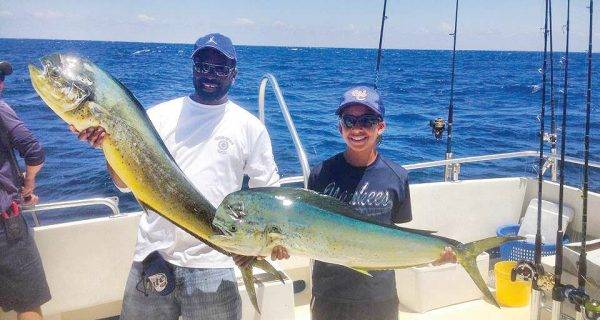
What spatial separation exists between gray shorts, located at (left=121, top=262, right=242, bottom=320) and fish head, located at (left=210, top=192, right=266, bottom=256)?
601 mm

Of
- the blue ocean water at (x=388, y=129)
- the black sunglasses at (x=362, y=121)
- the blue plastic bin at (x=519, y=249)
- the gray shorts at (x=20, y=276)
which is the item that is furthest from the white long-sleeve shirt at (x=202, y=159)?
the blue plastic bin at (x=519, y=249)

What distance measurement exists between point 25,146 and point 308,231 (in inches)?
89.3

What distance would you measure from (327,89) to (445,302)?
2388cm

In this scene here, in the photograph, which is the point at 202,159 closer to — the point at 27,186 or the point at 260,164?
the point at 260,164

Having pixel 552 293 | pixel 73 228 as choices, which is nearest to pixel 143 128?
pixel 73 228

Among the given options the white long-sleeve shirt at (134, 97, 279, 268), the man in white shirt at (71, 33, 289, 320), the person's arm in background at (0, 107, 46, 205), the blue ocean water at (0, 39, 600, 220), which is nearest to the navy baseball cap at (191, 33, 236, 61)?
the man in white shirt at (71, 33, 289, 320)

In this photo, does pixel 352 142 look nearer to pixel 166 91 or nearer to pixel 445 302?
pixel 445 302

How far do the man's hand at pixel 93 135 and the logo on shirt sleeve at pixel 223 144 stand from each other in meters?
0.74

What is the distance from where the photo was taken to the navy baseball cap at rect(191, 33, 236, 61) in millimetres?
2152

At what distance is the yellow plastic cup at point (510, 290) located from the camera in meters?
3.96

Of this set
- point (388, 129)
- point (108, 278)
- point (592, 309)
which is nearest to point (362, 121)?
point (592, 309)

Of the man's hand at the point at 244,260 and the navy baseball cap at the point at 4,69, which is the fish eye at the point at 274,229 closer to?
the man's hand at the point at 244,260

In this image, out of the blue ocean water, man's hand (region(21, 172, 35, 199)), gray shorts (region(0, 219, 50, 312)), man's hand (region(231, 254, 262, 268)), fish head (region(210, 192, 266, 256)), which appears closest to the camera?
fish head (region(210, 192, 266, 256))

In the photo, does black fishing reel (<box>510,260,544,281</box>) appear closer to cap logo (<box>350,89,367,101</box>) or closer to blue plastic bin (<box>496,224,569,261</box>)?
blue plastic bin (<box>496,224,569,261</box>)
